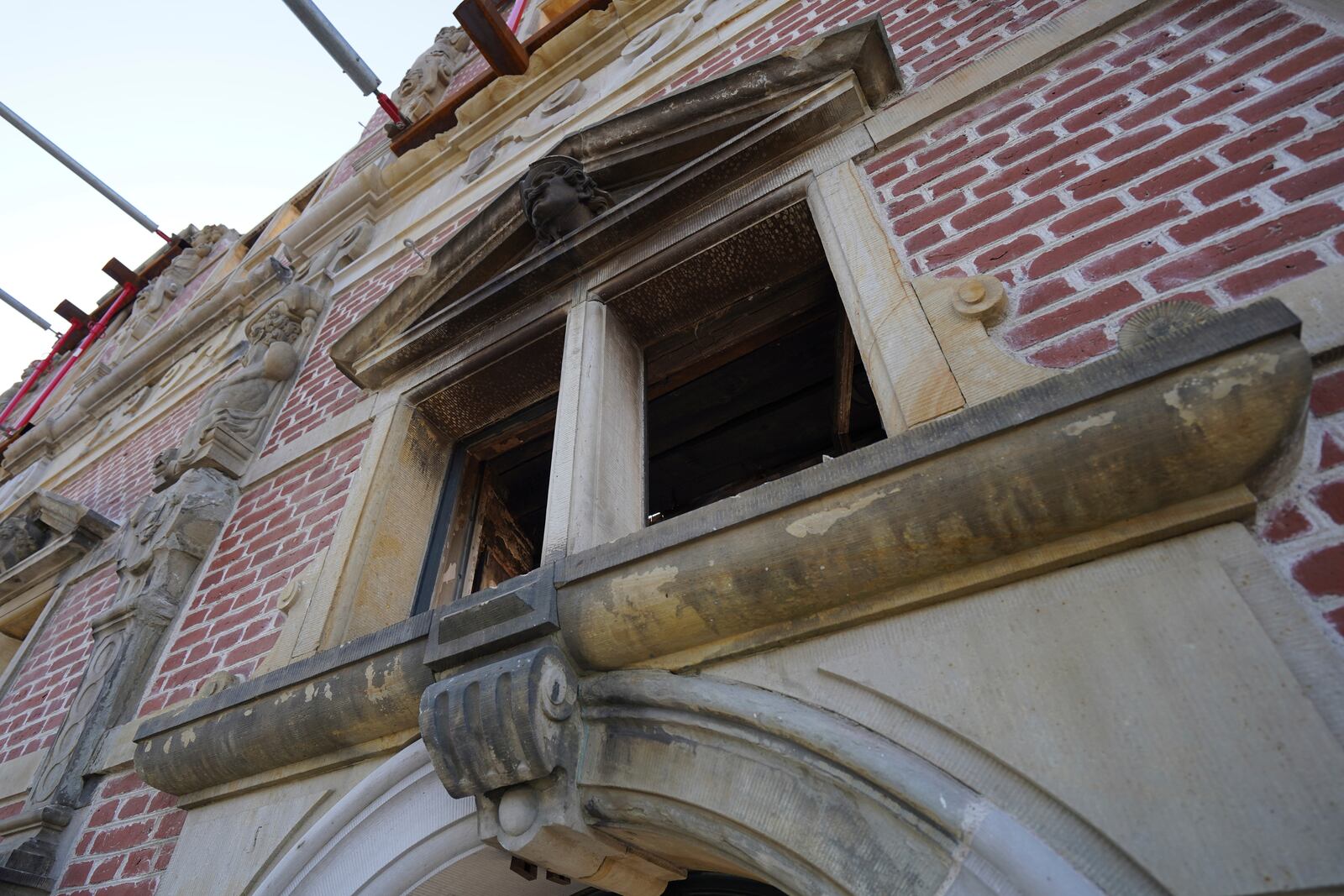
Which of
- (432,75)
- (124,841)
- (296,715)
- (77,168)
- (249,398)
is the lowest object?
(124,841)

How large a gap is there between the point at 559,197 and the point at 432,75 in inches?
209

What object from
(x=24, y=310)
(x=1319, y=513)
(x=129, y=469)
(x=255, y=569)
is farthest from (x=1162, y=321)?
(x=24, y=310)

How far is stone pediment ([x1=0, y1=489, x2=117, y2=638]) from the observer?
14.9ft

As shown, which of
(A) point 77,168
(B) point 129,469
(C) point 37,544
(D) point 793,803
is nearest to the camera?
(D) point 793,803

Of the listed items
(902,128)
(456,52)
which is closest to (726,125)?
(902,128)

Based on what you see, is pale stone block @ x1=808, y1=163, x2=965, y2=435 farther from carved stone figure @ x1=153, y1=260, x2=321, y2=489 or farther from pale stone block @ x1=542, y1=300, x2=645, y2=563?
carved stone figure @ x1=153, y1=260, x2=321, y2=489

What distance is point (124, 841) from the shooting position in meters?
2.37

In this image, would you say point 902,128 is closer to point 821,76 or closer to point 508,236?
point 821,76

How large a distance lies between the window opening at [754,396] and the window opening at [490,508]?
1.80 ft

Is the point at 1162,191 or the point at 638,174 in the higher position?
the point at 638,174

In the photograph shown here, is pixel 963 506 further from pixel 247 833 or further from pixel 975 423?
pixel 247 833

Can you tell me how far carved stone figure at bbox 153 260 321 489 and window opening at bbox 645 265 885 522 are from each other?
→ 206 centimetres

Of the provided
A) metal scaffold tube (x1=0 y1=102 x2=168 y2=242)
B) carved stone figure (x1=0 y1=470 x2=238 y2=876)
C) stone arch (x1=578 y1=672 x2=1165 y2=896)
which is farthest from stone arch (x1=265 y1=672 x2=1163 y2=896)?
metal scaffold tube (x1=0 y1=102 x2=168 y2=242)

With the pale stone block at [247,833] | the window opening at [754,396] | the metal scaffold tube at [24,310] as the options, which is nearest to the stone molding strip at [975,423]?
the pale stone block at [247,833]
